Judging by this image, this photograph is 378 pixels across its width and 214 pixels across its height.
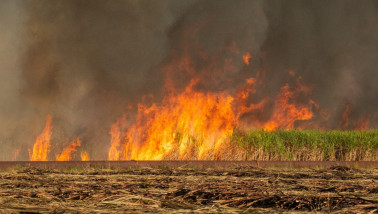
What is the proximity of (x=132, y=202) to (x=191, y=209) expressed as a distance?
2.09 ft

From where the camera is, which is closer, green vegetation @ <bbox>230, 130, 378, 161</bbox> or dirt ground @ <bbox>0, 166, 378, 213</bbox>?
dirt ground @ <bbox>0, 166, 378, 213</bbox>

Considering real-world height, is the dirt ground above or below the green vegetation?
below

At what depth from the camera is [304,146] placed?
30.5ft

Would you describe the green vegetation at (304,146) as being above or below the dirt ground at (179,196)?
above

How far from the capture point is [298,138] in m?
9.70

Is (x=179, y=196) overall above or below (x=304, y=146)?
below

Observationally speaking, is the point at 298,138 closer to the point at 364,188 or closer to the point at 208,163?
the point at 208,163

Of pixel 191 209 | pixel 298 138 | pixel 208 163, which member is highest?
pixel 298 138

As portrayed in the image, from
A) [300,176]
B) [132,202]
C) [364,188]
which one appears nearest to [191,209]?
[132,202]

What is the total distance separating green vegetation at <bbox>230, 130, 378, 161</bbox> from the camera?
29.3ft

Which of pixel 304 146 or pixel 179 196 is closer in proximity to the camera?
pixel 179 196

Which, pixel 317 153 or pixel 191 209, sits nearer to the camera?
pixel 191 209

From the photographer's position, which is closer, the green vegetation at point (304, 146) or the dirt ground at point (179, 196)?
the dirt ground at point (179, 196)

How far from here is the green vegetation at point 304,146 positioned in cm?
894
